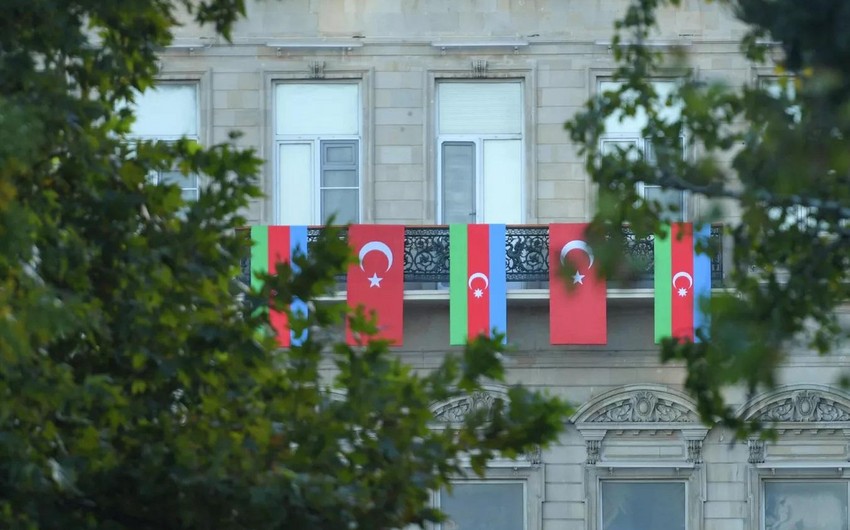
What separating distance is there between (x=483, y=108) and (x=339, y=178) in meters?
1.93

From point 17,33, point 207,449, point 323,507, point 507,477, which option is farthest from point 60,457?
point 507,477

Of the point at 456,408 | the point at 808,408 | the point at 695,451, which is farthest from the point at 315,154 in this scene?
the point at 808,408

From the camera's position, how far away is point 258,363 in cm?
1033

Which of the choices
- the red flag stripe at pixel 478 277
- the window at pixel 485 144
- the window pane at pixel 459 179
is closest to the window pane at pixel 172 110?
the window at pixel 485 144

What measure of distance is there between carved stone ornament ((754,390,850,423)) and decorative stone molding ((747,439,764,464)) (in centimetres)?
35

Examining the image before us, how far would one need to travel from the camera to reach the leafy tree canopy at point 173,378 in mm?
9625

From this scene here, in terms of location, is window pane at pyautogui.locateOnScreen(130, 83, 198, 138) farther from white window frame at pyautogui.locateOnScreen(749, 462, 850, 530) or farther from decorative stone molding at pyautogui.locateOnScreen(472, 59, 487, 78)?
white window frame at pyautogui.locateOnScreen(749, 462, 850, 530)

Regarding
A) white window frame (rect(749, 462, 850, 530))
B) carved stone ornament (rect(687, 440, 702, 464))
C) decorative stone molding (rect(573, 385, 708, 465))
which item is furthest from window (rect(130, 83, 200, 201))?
white window frame (rect(749, 462, 850, 530))

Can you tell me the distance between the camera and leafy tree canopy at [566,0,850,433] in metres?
6.49

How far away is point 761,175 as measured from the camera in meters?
8.09

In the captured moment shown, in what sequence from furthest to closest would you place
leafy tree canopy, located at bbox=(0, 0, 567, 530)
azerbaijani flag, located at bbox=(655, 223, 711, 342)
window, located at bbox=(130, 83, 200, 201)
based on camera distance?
window, located at bbox=(130, 83, 200, 201) < azerbaijani flag, located at bbox=(655, 223, 711, 342) < leafy tree canopy, located at bbox=(0, 0, 567, 530)

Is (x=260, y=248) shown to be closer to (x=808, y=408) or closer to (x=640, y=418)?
(x=640, y=418)

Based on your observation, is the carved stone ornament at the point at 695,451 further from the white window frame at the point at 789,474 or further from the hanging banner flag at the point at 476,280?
the hanging banner flag at the point at 476,280

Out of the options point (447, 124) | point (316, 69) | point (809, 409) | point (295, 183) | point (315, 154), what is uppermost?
point (316, 69)
